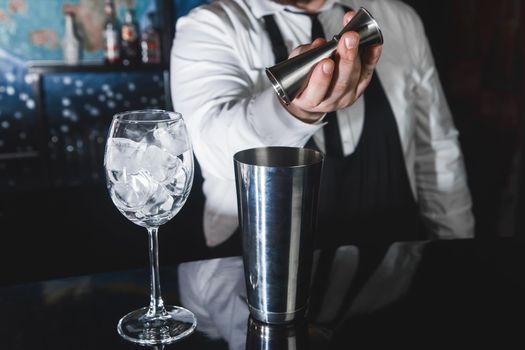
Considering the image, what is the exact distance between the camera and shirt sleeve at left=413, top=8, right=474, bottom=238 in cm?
175

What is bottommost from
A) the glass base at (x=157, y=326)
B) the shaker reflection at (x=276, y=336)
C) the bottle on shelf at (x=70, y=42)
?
the shaker reflection at (x=276, y=336)

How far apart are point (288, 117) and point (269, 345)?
50cm

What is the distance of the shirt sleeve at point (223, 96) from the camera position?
1124 millimetres

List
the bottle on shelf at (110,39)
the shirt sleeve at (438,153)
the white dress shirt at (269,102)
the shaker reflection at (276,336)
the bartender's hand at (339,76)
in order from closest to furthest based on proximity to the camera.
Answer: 1. the shaker reflection at (276,336)
2. the bartender's hand at (339,76)
3. the white dress shirt at (269,102)
4. the shirt sleeve at (438,153)
5. the bottle on shelf at (110,39)

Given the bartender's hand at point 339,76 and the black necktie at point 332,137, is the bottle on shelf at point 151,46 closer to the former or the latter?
the black necktie at point 332,137

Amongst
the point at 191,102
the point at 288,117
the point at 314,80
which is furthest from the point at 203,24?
the point at 314,80

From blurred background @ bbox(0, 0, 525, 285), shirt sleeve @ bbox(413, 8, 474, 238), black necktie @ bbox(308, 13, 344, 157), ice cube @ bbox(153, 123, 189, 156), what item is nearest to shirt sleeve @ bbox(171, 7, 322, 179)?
black necktie @ bbox(308, 13, 344, 157)

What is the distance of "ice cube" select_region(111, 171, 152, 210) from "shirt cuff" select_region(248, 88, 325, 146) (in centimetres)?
42

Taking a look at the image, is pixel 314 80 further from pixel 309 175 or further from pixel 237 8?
pixel 237 8

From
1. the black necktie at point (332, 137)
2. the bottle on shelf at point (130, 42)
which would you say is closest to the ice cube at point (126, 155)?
the black necktie at point (332, 137)

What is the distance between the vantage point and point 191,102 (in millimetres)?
1393

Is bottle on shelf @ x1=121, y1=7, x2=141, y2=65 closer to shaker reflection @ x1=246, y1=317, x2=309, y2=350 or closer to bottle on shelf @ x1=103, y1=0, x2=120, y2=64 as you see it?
bottle on shelf @ x1=103, y1=0, x2=120, y2=64

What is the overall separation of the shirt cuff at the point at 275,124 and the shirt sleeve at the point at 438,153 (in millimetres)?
765

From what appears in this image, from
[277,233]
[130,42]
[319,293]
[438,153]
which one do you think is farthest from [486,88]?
[277,233]
